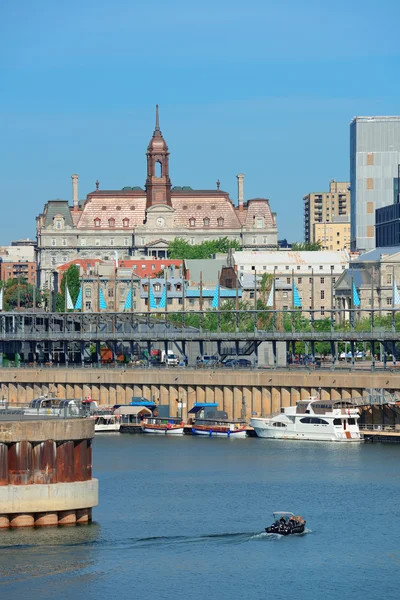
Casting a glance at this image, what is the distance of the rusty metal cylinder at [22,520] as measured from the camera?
7094 centimetres

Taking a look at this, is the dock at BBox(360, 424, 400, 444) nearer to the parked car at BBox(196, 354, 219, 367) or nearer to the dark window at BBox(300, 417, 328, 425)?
the dark window at BBox(300, 417, 328, 425)

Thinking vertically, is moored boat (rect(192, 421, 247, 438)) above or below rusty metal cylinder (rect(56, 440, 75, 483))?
below

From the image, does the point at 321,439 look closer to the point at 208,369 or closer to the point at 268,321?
the point at 208,369

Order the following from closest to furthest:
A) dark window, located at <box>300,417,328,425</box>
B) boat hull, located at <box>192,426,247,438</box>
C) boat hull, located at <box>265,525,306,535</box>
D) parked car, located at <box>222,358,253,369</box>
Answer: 1. boat hull, located at <box>265,525,306,535</box>
2. dark window, located at <box>300,417,328,425</box>
3. boat hull, located at <box>192,426,247,438</box>
4. parked car, located at <box>222,358,253,369</box>

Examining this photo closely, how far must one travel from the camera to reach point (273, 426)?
388 feet

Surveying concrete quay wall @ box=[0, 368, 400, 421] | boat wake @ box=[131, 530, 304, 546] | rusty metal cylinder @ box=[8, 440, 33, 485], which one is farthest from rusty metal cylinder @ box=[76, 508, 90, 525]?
concrete quay wall @ box=[0, 368, 400, 421]

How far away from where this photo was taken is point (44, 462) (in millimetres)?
71125

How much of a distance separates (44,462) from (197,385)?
59840mm

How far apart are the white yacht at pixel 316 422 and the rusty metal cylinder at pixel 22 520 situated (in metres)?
46.8

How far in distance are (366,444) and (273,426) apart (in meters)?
7.58

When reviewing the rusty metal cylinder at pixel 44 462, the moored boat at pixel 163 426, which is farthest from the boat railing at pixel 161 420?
the rusty metal cylinder at pixel 44 462

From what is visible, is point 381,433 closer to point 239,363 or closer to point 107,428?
point 107,428

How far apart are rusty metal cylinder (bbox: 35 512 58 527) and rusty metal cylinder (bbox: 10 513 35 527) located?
8.4 inches

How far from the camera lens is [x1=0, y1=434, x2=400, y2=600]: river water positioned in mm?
66438
